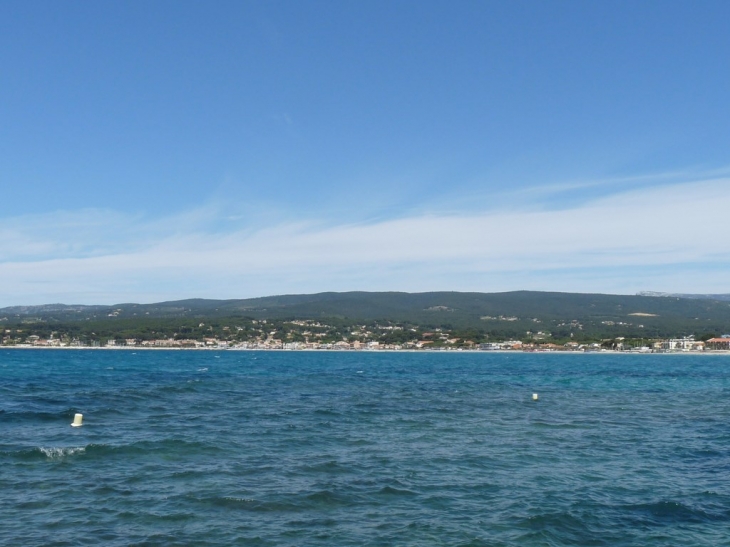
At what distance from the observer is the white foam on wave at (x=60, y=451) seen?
21702 mm

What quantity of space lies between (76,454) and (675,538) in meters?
18.0

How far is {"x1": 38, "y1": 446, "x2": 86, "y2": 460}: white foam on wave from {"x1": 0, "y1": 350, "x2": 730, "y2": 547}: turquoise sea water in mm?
90

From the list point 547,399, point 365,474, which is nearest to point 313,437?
point 365,474

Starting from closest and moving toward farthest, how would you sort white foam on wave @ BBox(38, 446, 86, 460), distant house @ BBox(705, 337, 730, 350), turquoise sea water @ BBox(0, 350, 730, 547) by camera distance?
turquoise sea water @ BBox(0, 350, 730, 547) → white foam on wave @ BBox(38, 446, 86, 460) → distant house @ BBox(705, 337, 730, 350)

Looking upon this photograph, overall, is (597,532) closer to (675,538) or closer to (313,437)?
(675,538)

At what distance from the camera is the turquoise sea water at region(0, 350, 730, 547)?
48.3ft

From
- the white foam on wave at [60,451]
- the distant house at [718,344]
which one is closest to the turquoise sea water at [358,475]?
the white foam on wave at [60,451]

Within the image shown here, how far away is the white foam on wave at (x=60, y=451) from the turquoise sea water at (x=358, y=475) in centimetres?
9

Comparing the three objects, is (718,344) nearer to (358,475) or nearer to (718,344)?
(718,344)

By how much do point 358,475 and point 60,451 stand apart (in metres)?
10.4

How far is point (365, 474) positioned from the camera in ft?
65.0

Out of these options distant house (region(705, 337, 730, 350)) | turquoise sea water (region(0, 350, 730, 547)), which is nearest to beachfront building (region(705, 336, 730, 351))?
distant house (region(705, 337, 730, 350))

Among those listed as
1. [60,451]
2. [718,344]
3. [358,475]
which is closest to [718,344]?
[718,344]

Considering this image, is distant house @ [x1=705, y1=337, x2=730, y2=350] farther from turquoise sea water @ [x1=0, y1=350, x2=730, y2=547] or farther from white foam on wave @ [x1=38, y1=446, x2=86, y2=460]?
white foam on wave @ [x1=38, y1=446, x2=86, y2=460]
